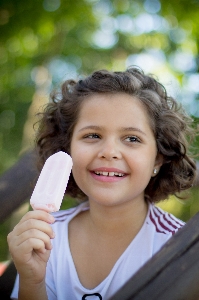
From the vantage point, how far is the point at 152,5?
6.29 meters

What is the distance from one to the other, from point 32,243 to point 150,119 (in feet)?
2.97

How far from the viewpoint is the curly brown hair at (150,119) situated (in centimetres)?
204

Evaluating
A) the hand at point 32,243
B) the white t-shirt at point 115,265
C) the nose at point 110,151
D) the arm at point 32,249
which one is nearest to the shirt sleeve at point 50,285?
the white t-shirt at point 115,265

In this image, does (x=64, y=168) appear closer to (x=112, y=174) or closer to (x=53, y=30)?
(x=112, y=174)

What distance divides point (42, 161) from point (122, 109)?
0.66 m

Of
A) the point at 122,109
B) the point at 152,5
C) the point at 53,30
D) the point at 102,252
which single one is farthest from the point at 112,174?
the point at 152,5

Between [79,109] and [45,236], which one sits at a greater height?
[79,109]

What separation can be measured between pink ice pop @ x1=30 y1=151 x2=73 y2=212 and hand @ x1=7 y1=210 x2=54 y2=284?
1.3 inches

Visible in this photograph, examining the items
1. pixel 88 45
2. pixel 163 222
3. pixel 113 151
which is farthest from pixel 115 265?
pixel 88 45

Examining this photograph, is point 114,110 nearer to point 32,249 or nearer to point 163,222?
point 163,222

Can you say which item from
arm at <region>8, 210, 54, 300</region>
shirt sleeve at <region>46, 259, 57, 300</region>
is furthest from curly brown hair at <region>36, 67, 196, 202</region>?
arm at <region>8, 210, 54, 300</region>

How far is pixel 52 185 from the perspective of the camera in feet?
4.67

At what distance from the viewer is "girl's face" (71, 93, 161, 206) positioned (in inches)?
70.9

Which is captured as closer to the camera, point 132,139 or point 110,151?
point 110,151
